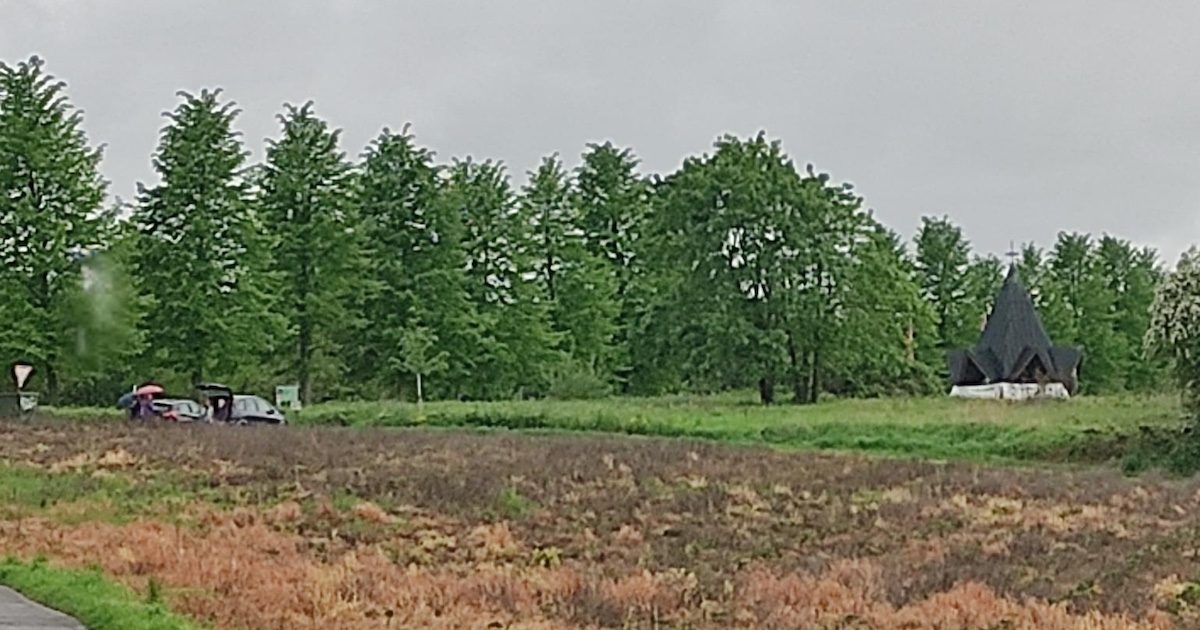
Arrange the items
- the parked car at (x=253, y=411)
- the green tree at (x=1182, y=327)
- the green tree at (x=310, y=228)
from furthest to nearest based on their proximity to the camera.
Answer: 1. the green tree at (x=310, y=228)
2. the parked car at (x=253, y=411)
3. the green tree at (x=1182, y=327)

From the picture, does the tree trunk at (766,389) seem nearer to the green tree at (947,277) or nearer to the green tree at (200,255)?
the green tree at (200,255)

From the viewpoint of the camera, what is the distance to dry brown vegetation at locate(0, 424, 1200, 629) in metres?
15.9

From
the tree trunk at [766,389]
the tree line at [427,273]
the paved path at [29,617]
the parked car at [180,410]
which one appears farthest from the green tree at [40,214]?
the paved path at [29,617]

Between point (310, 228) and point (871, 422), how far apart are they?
25472mm

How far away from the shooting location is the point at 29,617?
41.4 feet

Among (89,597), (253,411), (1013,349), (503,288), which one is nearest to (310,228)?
(503,288)

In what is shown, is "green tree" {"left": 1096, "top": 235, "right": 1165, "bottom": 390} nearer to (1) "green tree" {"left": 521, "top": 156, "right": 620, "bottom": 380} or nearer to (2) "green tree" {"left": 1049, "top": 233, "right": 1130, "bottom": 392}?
(2) "green tree" {"left": 1049, "top": 233, "right": 1130, "bottom": 392}

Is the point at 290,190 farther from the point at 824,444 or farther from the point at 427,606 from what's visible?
the point at 427,606

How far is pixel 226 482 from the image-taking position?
2838cm

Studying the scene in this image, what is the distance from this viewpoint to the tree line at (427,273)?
5534cm

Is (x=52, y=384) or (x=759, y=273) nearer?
(x=52, y=384)

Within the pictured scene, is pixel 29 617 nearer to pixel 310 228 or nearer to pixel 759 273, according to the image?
pixel 310 228

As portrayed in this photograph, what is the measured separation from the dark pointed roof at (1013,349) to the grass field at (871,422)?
22.9m

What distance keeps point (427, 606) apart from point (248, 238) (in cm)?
4453
